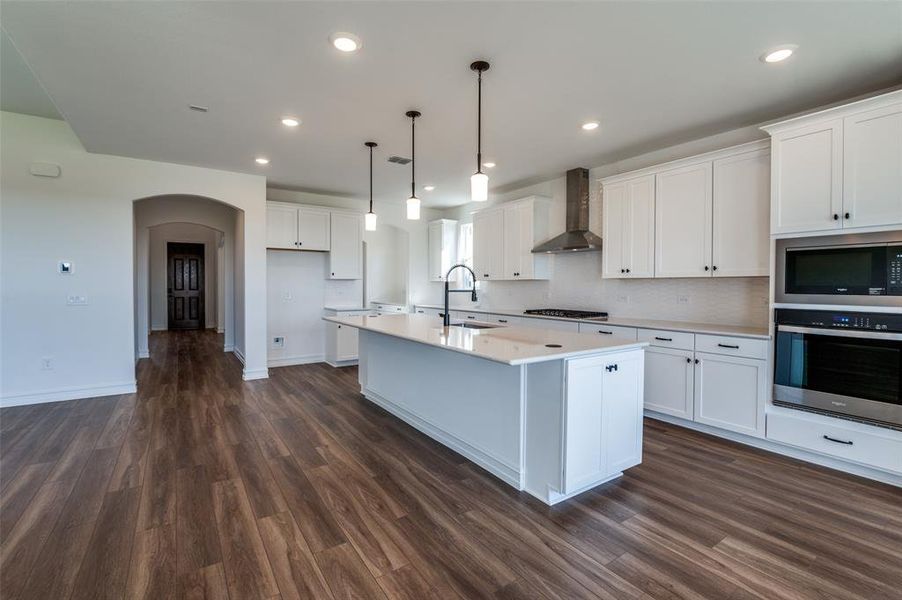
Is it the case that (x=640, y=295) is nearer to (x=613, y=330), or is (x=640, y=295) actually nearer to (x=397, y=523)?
(x=613, y=330)

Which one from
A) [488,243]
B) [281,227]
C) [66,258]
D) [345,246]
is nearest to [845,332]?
[488,243]

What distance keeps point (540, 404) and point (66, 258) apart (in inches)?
197

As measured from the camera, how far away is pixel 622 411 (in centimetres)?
259

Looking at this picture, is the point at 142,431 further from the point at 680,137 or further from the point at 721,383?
Answer: the point at 680,137

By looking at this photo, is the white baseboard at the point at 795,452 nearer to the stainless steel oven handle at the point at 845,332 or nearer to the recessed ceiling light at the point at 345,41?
the stainless steel oven handle at the point at 845,332

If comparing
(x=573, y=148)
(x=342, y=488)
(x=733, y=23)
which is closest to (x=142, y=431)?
(x=342, y=488)

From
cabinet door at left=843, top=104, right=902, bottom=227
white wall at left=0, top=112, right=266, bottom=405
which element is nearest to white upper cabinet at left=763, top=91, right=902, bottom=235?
cabinet door at left=843, top=104, right=902, bottom=227

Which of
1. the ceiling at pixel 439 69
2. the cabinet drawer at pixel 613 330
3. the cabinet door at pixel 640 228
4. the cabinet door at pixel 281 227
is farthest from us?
the cabinet door at pixel 281 227

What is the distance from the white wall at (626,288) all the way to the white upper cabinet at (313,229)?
2.36m

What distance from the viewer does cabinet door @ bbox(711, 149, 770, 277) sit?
3270 mm

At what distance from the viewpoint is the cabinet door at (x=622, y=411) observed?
8.18ft

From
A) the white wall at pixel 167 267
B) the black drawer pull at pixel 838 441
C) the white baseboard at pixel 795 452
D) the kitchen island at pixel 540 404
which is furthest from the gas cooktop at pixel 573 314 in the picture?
the white wall at pixel 167 267

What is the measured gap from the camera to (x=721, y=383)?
10.7 feet

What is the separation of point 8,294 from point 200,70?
3.41 metres
